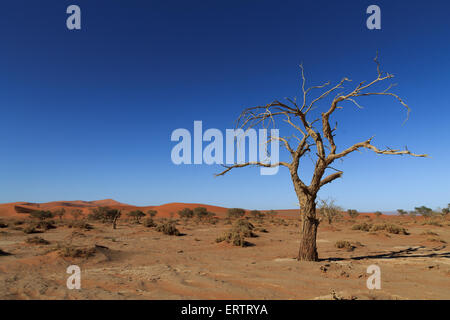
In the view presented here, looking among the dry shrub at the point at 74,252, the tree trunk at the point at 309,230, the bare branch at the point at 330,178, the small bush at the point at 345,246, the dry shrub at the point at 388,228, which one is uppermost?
the bare branch at the point at 330,178

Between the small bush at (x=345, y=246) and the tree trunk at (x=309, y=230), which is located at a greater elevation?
the tree trunk at (x=309, y=230)

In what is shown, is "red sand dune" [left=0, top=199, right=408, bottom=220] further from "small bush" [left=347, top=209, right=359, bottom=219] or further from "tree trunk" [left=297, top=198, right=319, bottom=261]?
"tree trunk" [left=297, top=198, right=319, bottom=261]

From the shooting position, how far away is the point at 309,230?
7.62 m

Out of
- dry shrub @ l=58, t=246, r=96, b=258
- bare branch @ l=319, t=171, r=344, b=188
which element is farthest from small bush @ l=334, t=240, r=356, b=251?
dry shrub @ l=58, t=246, r=96, b=258

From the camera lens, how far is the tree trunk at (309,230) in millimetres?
7613

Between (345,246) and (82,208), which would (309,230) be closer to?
(345,246)

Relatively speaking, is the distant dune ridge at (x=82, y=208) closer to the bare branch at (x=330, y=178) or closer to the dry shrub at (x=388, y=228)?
the bare branch at (x=330, y=178)

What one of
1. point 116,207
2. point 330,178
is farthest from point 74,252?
point 116,207

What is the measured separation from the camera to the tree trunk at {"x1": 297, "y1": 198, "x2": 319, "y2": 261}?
7.61 metres

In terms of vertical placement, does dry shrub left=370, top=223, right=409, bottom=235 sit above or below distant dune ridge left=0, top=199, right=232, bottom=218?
above

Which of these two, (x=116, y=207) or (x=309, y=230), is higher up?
(x=309, y=230)

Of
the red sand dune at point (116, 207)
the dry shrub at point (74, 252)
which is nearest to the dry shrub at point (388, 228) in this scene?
the dry shrub at point (74, 252)

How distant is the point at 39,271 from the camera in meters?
6.59
